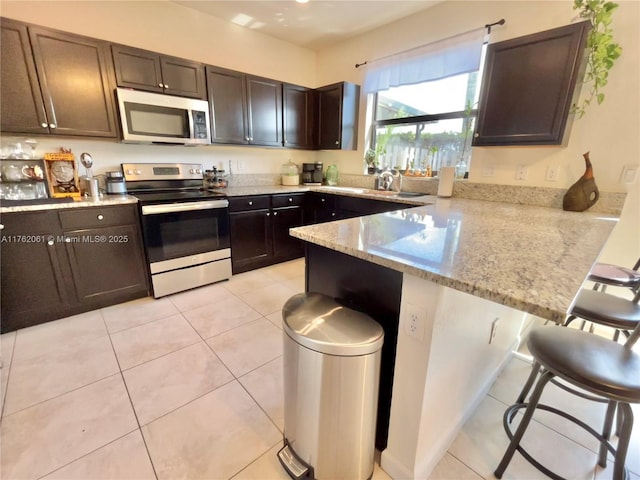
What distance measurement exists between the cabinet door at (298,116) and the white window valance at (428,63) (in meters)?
0.74

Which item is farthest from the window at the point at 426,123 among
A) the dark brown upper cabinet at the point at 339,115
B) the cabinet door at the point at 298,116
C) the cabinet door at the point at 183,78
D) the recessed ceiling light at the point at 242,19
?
the cabinet door at the point at 183,78

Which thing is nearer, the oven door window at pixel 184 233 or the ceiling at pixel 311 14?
the oven door window at pixel 184 233

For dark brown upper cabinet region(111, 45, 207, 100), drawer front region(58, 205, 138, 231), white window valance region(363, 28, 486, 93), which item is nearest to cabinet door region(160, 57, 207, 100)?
dark brown upper cabinet region(111, 45, 207, 100)

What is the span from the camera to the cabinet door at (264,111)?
311cm

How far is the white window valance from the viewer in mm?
2488

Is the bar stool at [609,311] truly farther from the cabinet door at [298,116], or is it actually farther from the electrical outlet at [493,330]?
the cabinet door at [298,116]

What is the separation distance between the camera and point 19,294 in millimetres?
1979

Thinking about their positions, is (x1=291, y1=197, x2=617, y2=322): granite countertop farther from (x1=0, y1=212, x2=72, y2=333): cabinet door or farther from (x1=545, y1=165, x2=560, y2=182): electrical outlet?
(x1=0, y1=212, x2=72, y2=333): cabinet door

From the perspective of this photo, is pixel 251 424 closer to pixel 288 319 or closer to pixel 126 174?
pixel 288 319

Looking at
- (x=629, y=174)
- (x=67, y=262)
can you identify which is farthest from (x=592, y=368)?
(x=67, y=262)

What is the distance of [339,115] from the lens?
11.1 ft

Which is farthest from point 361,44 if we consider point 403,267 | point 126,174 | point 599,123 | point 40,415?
point 40,415

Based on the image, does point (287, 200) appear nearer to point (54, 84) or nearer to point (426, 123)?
point (426, 123)

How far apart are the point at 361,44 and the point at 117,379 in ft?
12.8
